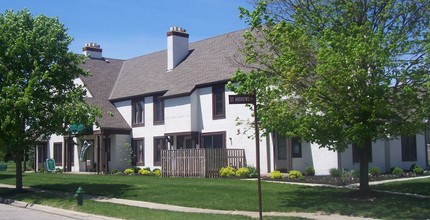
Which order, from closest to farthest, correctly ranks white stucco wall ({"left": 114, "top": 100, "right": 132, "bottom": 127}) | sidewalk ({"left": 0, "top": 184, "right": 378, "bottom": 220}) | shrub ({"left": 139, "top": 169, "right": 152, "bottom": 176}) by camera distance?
1. sidewalk ({"left": 0, "top": 184, "right": 378, "bottom": 220})
2. shrub ({"left": 139, "top": 169, "right": 152, "bottom": 176})
3. white stucco wall ({"left": 114, "top": 100, "right": 132, "bottom": 127})

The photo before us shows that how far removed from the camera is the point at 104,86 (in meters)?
37.9

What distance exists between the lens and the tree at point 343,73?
14070mm

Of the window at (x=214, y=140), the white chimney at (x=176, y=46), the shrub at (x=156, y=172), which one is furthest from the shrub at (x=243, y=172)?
the white chimney at (x=176, y=46)

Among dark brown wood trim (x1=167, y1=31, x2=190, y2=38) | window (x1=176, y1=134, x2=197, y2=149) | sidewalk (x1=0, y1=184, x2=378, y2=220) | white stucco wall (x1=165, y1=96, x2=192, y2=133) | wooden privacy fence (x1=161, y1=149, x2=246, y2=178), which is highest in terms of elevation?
dark brown wood trim (x1=167, y1=31, x2=190, y2=38)

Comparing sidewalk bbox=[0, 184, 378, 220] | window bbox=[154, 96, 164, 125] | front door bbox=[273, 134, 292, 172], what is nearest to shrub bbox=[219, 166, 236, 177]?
front door bbox=[273, 134, 292, 172]

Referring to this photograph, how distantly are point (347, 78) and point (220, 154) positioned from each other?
1372 centimetres

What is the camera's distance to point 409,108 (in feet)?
48.8

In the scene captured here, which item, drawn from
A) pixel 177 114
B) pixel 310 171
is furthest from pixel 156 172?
pixel 310 171

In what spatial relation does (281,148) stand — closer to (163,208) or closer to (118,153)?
(163,208)

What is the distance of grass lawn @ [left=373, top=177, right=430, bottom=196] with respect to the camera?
18.3m

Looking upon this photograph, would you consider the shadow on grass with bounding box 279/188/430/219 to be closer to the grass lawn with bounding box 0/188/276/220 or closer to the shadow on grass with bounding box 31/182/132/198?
the grass lawn with bounding box 0/188/276/220

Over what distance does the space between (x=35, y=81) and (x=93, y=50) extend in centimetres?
2301

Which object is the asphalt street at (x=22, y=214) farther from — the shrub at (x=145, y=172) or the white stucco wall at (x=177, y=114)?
the white stucco wall at (x=177, y=114)

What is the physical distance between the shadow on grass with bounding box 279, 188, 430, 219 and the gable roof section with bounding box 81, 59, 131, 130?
19168mm
